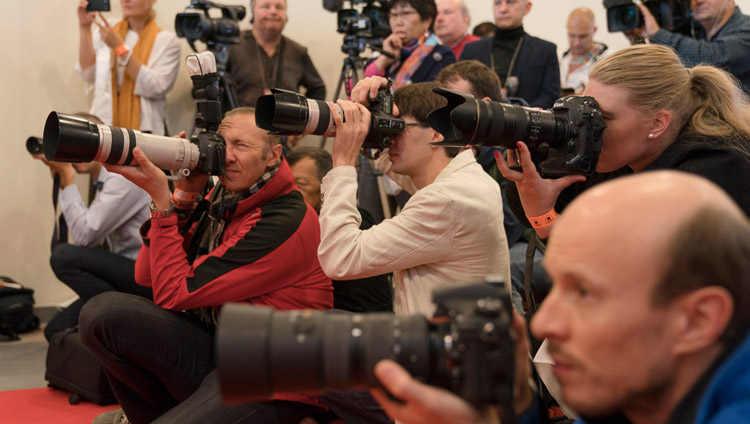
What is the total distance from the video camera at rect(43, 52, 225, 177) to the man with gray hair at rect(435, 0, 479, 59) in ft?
5.54

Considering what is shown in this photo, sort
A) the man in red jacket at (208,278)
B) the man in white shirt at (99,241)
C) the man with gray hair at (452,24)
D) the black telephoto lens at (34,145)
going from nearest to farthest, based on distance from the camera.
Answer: the man in red jacket at (208,278)
the black telephoto lens at (34,145)
the man in white shirt at (99,241)
the man with gray hair at (452,24)

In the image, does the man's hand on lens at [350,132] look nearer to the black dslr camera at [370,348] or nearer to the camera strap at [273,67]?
the black dslr camera at [370,348]

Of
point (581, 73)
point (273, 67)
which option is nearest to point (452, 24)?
point (581, 73)

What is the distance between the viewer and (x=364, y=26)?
3.57 m

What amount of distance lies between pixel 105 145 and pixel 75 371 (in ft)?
3.63

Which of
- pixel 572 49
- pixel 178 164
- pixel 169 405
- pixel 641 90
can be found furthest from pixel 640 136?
pixel 572 49

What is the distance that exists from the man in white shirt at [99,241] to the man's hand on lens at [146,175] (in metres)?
A: 0.97

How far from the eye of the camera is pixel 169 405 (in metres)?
2.19

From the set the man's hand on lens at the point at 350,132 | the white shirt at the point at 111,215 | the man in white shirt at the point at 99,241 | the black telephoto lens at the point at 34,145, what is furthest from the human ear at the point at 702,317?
the black telephoto lens at the point at 34,145

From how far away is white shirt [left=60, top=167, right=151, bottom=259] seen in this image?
3.09 meters

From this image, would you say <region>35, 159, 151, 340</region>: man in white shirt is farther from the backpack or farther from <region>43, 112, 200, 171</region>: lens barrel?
<region>43, 112, 200, 171</region>: lens barrel

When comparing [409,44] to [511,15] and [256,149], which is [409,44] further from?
[256,149]

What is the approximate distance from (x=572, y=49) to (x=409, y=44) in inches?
39.9

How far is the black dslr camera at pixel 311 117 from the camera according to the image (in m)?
1.82
